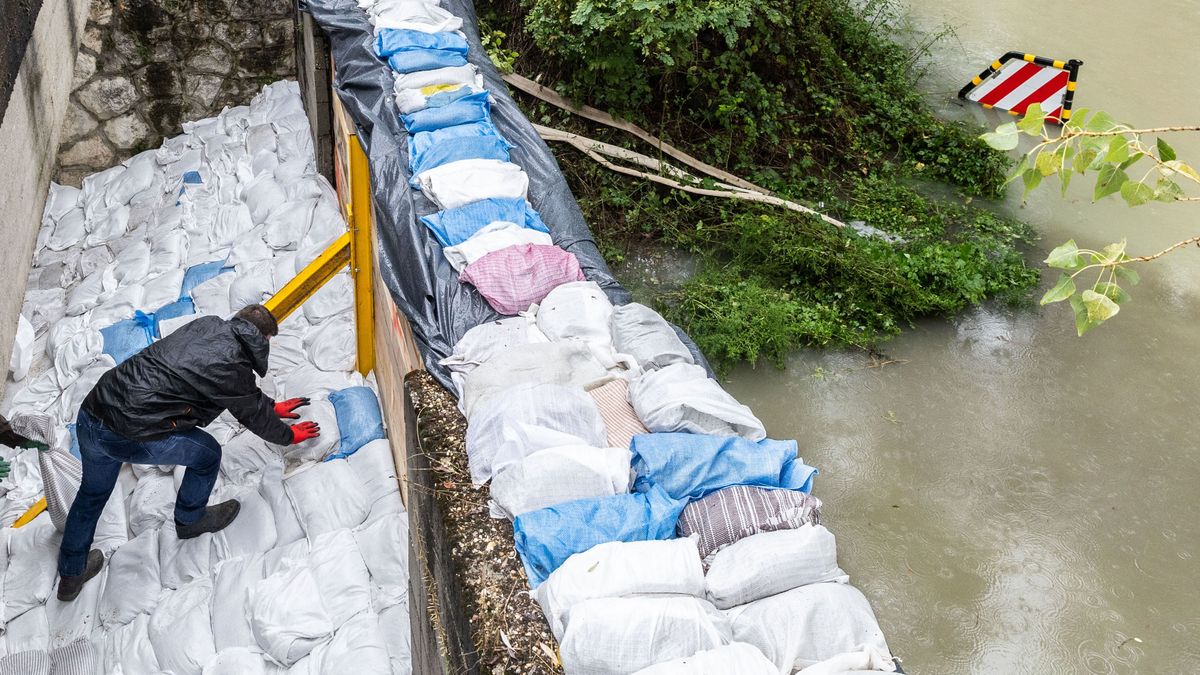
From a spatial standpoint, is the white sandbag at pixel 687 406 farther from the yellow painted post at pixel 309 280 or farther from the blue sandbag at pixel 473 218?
the yellow painted post at pixel 309 280

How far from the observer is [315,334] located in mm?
4465

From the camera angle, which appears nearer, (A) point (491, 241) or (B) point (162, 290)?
(A) point (491, 241)

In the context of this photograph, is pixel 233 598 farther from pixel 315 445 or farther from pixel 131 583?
pixel 315 445

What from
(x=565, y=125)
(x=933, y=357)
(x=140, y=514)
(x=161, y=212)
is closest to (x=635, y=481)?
(x=140, y=514)

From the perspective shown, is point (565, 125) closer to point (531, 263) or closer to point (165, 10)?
point (165, 10)

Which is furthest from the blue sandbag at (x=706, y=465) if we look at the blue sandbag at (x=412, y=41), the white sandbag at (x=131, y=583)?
the blue sandbag at (x=412, y=41)

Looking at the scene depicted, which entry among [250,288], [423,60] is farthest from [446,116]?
[250,288]

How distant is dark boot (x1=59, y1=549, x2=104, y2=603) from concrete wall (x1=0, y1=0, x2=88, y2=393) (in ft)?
2.37

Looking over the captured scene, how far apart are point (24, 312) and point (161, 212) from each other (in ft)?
3.21

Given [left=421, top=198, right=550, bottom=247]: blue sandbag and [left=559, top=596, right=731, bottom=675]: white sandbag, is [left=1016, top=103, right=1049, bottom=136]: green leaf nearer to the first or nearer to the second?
[left=559, top=596, right=731, bottom=675]: white sandbag

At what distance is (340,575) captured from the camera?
3.23 m

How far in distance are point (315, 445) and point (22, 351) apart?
1.96 meters

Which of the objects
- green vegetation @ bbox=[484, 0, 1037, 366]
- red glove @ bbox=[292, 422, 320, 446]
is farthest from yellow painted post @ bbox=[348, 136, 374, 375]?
green vegetation @ bbox=[484, 0, 1037, 366]

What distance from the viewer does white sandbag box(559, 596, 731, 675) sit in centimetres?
197
